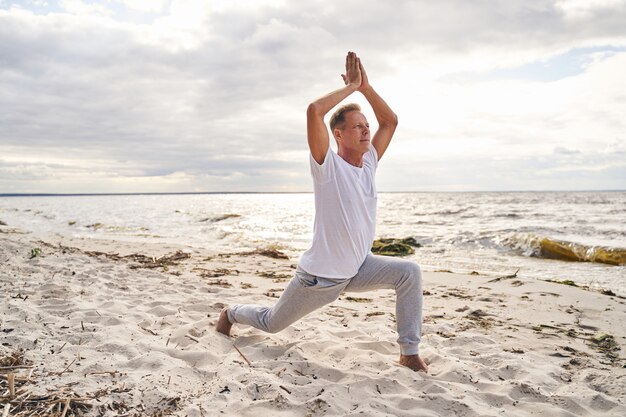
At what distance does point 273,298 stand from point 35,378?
3568mm

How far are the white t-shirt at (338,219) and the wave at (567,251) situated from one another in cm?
976

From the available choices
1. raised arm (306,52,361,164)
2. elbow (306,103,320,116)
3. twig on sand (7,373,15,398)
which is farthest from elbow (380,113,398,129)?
twig on sand (7,373,15,398)

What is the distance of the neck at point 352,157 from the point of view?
3.58 meters

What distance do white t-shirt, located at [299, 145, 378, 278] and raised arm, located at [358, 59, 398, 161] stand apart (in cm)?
60

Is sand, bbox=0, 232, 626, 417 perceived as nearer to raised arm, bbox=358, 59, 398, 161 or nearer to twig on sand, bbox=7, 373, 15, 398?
twig on sand, bbox=7, 373, 15, 398

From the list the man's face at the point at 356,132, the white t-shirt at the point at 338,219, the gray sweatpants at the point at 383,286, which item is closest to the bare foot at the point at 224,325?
the gray sweatpants at the point at 383,286

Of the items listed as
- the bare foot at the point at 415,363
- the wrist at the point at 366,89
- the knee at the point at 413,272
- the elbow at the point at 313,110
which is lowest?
the bare foot at the point at 415,363

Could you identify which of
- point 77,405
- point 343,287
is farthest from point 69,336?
point 343,287

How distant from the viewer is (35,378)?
9.64 feet

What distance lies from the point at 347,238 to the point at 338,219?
0.17m

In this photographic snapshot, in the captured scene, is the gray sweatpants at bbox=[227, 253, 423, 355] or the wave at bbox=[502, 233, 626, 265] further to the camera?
the wave at bbox=[502, 233, 626, 265]

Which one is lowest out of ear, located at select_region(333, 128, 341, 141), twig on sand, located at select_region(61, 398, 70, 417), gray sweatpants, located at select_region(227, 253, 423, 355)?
twig on sand, located at select_region(61, 398, 70, 417)

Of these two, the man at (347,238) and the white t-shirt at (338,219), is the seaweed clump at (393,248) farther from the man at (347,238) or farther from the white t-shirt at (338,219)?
the white t-shirt at (338,219)

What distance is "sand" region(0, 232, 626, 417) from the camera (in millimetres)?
2924
